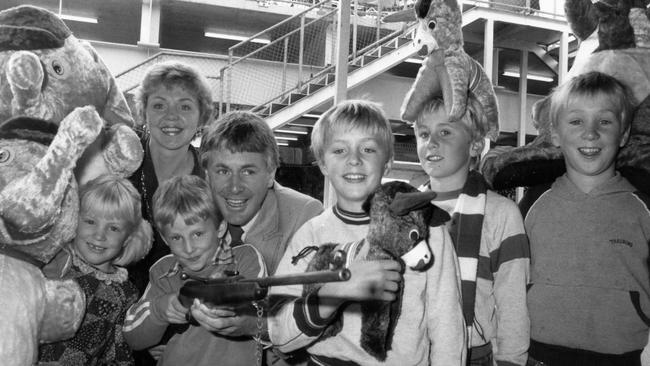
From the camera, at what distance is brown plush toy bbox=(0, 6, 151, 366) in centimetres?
156

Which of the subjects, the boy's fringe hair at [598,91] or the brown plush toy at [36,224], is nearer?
the brown plush toy at [36,224]

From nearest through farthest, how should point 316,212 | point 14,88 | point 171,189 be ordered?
1. point 14,88
2. point 171,189
3. point 316,212

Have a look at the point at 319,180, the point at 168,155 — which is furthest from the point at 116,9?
the point at 168,155

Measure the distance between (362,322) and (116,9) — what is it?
13.4 m

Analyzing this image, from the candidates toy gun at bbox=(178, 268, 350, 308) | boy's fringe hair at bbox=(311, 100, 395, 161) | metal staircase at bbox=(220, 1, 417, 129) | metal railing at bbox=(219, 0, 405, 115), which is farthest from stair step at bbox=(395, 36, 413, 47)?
toy gun at bbox=(178, 268, 350, 308)

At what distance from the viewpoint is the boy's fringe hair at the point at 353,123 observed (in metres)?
1.82

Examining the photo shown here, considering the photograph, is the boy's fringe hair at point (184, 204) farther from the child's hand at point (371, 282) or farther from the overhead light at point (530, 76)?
the overhead light at point (530, 76)

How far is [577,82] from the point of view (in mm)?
2104

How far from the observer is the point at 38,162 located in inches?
64.6

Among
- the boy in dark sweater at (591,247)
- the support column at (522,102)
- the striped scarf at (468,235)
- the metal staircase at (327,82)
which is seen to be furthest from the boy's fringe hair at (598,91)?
the support column at (522,102)

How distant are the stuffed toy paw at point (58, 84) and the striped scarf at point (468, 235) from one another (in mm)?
1194

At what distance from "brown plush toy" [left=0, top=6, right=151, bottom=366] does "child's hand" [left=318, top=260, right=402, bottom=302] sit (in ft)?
2.84

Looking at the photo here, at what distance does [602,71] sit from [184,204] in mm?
1685

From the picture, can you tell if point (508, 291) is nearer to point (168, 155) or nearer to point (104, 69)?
point (168, 155)
